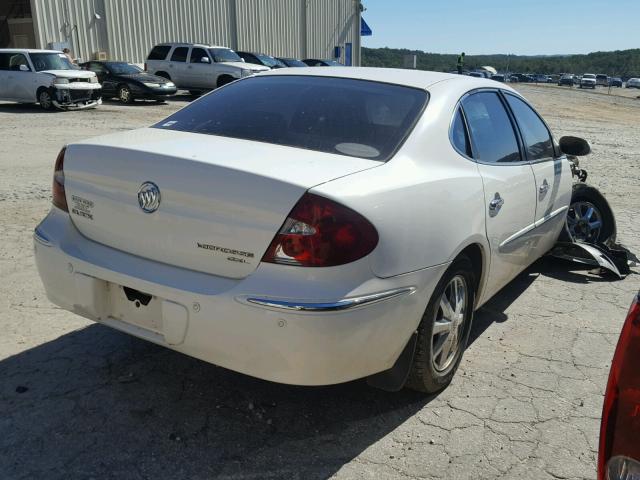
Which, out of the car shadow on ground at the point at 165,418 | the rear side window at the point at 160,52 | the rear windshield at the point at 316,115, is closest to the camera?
the car shadow on ground at the point at 165,418

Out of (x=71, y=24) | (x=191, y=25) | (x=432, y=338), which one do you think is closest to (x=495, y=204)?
(x=432, y=338)

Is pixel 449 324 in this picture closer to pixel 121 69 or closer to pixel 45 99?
pixel 45 99

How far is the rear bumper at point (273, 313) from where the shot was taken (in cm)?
230

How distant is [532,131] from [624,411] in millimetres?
3074

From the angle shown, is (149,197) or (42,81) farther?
(42,81)

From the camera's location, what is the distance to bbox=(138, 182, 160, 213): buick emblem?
2547mm

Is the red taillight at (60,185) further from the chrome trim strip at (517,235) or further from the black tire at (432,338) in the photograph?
the chrome trim strip at (517,235)

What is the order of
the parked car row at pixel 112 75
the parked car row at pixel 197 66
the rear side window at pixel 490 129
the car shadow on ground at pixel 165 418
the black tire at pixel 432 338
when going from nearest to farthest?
the car shadow on ground at pixel 165 418 < the black tire at pixel 432 338 < the rear side window at pixel 490 129 < the parked car row at pixel 112 75 < the parked car row at pixel 197 66

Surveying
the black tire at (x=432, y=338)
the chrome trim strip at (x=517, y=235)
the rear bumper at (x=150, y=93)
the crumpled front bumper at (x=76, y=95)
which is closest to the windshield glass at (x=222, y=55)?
the rear bumper at (x=150, y=93)

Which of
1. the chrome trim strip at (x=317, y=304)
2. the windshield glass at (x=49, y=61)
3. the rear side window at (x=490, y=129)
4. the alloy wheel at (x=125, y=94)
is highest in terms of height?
the windshield glass at (x=49, y=61)

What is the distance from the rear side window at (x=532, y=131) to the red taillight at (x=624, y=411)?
267 cm

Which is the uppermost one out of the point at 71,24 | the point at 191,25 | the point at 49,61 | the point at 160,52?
the point at 191,25

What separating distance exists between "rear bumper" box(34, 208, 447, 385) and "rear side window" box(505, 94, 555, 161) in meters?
1.84

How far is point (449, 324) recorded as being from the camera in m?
3.09
